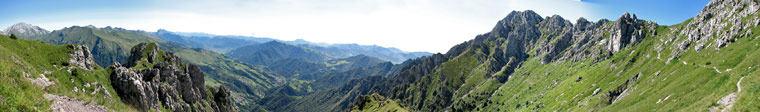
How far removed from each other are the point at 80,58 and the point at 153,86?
26.2 metres

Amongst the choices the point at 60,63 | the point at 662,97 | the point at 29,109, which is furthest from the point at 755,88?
the point at 60,63

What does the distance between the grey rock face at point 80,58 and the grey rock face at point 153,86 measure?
20.4 feet

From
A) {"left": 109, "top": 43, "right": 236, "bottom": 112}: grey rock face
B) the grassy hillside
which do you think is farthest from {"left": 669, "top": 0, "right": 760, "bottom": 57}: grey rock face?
{"left": 109, "top": 43, "right": 236, "bottom": 112}: grey rock face

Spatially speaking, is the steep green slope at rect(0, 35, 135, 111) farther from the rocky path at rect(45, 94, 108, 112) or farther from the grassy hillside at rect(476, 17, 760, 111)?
the grassy hillside at rect(476, 17, 760, 111)

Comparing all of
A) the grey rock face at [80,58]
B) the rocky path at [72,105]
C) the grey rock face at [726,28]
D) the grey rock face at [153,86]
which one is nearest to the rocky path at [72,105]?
the rocky path at [72,105]

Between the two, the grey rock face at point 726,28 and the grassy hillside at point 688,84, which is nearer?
the grassy hillside at point 688,84

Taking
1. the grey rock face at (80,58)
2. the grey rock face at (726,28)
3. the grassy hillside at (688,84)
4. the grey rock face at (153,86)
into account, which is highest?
the grey rock face at (726,28)

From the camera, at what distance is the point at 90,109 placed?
36.9 metres

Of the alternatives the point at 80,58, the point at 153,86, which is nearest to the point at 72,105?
the point at 80,58

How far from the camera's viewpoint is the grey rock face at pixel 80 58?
305ft

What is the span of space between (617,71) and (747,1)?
253ft

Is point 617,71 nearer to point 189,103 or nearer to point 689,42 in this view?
point 689,42

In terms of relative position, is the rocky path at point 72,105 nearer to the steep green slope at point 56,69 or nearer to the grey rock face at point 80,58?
the steep green slope at point 56,69

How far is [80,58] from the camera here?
99.2 m
